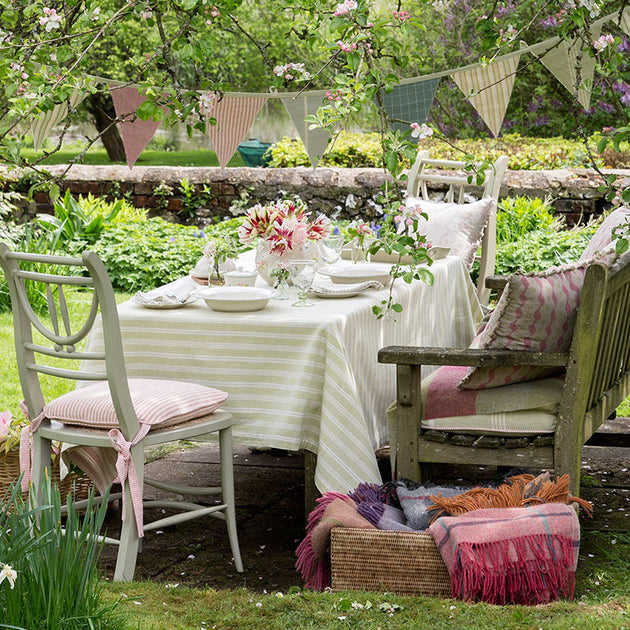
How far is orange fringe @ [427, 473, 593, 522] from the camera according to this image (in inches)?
104

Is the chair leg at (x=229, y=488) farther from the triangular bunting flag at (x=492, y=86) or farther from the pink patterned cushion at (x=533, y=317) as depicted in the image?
the triangular bunting flag at (x=492, y=86)

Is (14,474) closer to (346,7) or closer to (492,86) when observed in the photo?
(346,7)

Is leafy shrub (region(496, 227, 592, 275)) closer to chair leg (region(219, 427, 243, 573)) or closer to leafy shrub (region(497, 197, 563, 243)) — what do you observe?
leafy shrub (region(497, 197, 563, 243))

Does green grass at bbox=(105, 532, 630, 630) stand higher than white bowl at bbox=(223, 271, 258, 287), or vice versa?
white bowl at bbox=(223, 271, 258, 287)

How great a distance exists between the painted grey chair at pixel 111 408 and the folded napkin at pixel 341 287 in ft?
2.10

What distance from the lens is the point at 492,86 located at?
4.19 meters

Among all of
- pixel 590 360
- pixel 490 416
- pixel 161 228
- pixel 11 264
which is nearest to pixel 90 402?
pixel 11 264

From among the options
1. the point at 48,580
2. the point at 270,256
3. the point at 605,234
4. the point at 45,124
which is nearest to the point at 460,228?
the point at 605,234

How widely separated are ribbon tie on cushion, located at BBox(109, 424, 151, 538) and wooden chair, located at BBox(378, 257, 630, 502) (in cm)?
77

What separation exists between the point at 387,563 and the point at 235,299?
106 centimetres

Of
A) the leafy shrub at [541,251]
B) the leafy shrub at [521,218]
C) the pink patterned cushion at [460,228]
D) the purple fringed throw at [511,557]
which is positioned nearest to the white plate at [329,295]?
the purple fringed throw at [511,557]

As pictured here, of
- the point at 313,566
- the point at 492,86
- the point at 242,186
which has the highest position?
the point at 492,86

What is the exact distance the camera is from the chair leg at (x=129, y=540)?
273cm

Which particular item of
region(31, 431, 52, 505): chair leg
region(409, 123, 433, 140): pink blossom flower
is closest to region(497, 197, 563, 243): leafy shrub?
region(409, 123, 433, 140): pink blossom flower
